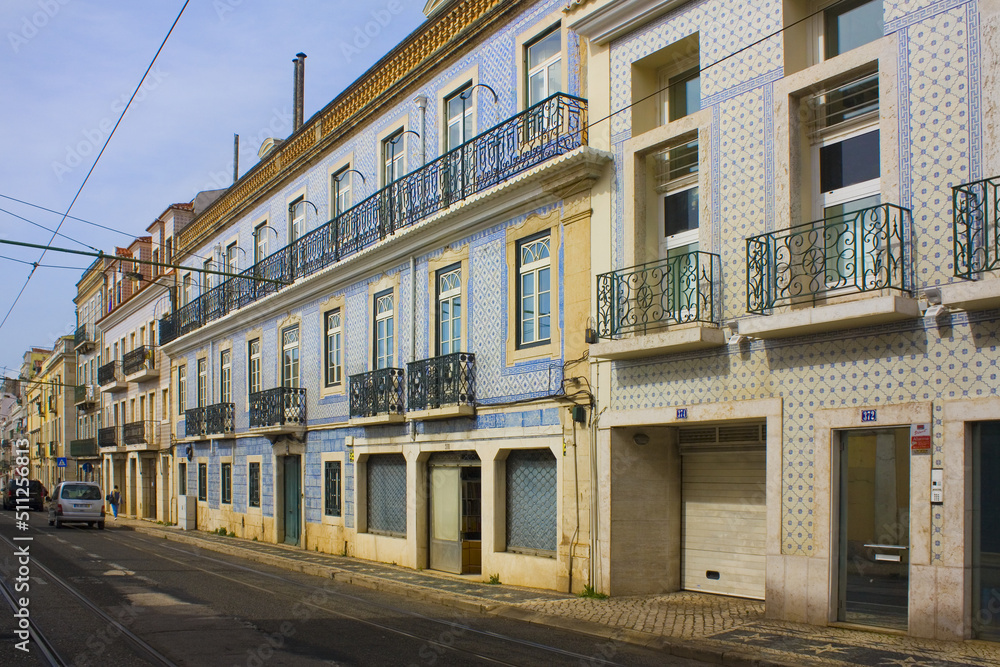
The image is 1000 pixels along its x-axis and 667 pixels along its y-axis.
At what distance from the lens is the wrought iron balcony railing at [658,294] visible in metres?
11.8

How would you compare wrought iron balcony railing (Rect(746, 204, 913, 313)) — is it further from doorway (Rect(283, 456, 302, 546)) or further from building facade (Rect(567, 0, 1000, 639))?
doorway (Rect(283, 456, 302, 546))

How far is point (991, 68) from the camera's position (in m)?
9.07

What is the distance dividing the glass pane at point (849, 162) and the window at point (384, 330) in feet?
34.2

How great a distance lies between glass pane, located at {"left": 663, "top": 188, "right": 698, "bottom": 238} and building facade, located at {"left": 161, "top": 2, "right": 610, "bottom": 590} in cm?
122

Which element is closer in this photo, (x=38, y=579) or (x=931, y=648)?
(x=931, y=648)

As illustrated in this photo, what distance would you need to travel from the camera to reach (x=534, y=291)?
49.8 feet

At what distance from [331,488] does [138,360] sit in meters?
21.8

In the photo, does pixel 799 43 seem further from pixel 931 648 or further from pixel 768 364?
pixel 931 648

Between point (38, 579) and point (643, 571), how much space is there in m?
9.69

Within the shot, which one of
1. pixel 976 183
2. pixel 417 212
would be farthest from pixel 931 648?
pixel 417 212

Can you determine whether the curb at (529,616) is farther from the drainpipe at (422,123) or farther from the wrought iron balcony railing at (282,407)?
the drainpipe at (422,123)

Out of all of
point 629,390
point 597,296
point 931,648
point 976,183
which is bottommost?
point 931,648

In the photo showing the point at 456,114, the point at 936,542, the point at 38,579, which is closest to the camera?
the point at 936,542

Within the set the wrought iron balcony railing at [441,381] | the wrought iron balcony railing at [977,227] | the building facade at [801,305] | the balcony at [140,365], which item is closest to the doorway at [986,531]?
the building facade at [801,305]
